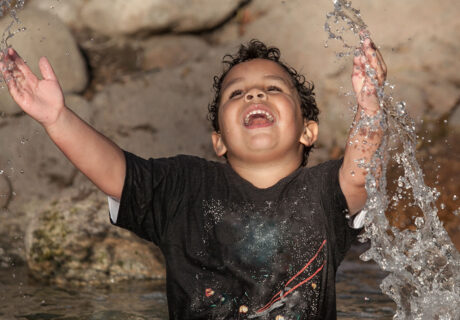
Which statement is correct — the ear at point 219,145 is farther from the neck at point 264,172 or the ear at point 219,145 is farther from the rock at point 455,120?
the rock at point 455,120

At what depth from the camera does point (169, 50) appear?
5500 mm

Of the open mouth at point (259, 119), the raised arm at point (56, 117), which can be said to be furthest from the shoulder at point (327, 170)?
the raised arm at point (56, 117)

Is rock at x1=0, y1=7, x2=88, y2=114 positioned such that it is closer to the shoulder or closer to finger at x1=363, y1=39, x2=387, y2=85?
the shoulder

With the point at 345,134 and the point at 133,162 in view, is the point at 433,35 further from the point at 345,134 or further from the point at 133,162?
→ the point at 133,162

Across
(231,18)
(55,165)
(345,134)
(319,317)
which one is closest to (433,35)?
(345,134)

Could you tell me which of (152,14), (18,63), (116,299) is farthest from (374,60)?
(152,14)

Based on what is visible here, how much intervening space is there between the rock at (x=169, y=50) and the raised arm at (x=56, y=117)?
3195mm

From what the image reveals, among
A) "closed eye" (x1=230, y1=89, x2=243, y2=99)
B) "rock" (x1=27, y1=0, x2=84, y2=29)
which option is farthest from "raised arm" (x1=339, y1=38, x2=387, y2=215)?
"rock" (x1=27, y1=0, x2=84, y2=29)

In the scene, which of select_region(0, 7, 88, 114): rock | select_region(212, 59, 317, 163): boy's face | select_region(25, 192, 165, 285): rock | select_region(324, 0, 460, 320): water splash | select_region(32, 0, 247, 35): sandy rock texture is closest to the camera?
select_region(324, 0, 460, 320): water splash

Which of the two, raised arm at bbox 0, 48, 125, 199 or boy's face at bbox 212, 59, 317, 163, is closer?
raised arm at bbox 0, 48, 125, 199

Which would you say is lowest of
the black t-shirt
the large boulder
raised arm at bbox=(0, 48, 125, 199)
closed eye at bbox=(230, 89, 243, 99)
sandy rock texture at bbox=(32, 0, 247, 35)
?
the black t-shirt

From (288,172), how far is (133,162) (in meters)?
0.54

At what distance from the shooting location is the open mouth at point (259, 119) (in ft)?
8.11

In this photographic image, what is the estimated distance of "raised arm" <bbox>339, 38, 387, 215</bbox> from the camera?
2.25m
